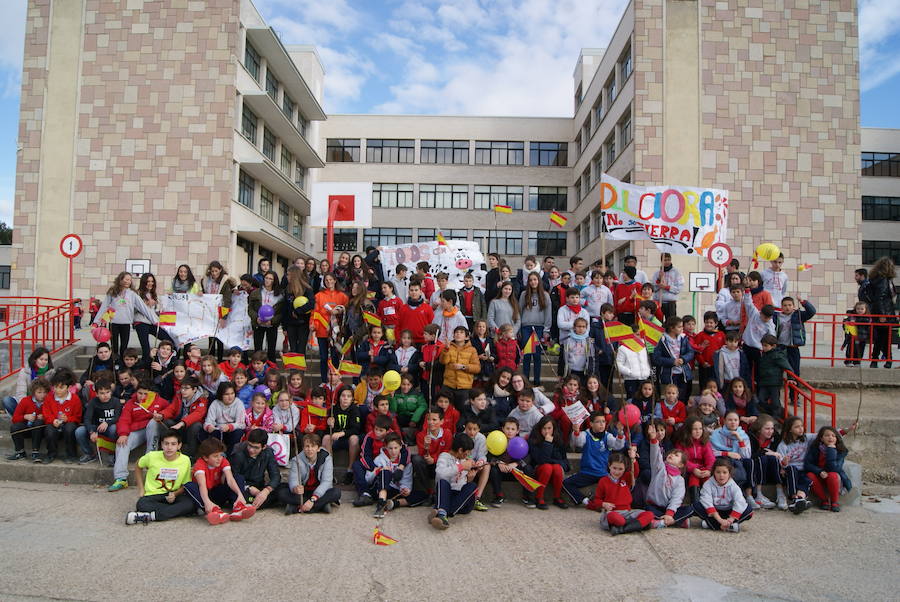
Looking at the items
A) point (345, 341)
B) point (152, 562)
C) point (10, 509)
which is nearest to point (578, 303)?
point (345, 341)

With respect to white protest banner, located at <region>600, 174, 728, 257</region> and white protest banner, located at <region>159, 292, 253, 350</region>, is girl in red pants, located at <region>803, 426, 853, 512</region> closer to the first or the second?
white protest banner, located at <region>600, 174, 728, 257</region>

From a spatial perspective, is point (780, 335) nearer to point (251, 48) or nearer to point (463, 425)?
point (463, 425)

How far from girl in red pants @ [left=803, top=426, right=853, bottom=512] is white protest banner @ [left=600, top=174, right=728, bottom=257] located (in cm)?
470

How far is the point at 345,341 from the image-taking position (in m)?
9.61

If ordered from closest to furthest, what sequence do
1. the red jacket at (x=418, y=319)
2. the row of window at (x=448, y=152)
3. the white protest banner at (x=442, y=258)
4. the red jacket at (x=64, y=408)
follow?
the red jacket at (x=64, y=408)
the red jacket at (x=418, y=319)
the white protest banner at (x=442, y=258)
the row of window at (x=448, y=152)

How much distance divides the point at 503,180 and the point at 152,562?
117 ft

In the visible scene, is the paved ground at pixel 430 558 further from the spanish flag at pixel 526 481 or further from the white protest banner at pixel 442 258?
the white protest banner at pixel 442 258

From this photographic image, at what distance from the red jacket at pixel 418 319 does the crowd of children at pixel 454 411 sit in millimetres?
33

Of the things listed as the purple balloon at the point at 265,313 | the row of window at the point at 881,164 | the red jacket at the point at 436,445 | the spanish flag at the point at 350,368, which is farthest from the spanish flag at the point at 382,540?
the row of window at the point at 881,164

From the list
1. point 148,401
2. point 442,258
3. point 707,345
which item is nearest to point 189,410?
point 148,401

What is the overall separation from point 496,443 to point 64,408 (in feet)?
17.8

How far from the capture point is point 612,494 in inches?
256

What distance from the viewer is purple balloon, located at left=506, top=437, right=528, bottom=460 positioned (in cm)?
684

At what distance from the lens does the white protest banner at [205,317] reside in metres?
10.1
